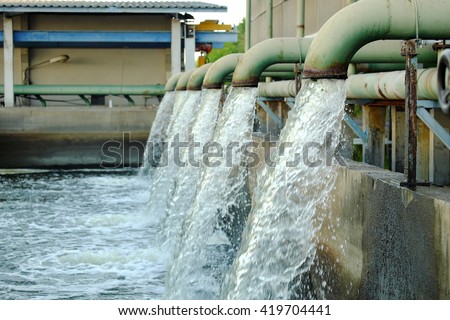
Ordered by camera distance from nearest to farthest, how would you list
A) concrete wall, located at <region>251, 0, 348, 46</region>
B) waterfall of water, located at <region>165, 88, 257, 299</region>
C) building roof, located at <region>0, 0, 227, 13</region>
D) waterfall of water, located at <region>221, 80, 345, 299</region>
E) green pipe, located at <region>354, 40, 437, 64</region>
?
waterfall of water, located at <region>221, 80, 345, 299</region> < green pipe, located at <region>354, 40, 437, 64</region> < waterfall of water, located at <region>165, 88, 257, 299</region> < concrete wall, located at <region>251, 0, 348, 46</region> < building roof, located at <region>0, 0, 227, 13</region>

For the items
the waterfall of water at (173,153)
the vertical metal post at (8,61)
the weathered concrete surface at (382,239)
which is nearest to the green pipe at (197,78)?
the waterfall of water at (173,153)

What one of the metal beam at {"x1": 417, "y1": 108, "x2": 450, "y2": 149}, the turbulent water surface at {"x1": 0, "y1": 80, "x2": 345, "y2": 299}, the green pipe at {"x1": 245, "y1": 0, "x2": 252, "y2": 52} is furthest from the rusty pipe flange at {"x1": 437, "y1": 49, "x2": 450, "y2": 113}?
the green pipe at {"x1": 245, "y1": 0, "x2": 252, "y2": 52}

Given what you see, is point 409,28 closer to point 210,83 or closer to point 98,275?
point 98,275

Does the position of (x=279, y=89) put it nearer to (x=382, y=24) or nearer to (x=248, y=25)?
(x=382, y=24)

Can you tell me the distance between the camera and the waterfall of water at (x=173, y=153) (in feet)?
50.7

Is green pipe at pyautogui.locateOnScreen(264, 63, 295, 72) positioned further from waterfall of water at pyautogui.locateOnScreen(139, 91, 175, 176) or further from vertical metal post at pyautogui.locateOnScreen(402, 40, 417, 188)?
waterfall of water at pyautogui.locateOnScreen(139, 91, 175, 176)

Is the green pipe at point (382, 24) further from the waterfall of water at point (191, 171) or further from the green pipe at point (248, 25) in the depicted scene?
the green pipe at point (248, 25)

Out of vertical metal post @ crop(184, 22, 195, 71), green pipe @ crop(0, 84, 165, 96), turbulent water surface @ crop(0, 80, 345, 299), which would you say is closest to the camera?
turbulent water surface @ crop(0, 80, 345, 299)

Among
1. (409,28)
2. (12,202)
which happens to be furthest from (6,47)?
(409,28)

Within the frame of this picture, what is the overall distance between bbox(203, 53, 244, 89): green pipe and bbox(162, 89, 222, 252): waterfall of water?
14 centimetres

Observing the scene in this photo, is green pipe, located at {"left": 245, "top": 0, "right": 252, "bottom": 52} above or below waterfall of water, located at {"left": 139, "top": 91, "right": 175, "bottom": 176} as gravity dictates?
above

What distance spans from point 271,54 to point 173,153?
8.08 m

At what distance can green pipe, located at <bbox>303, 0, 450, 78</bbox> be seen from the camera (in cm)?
593

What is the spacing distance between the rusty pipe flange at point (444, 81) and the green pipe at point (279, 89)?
704 centimetres
